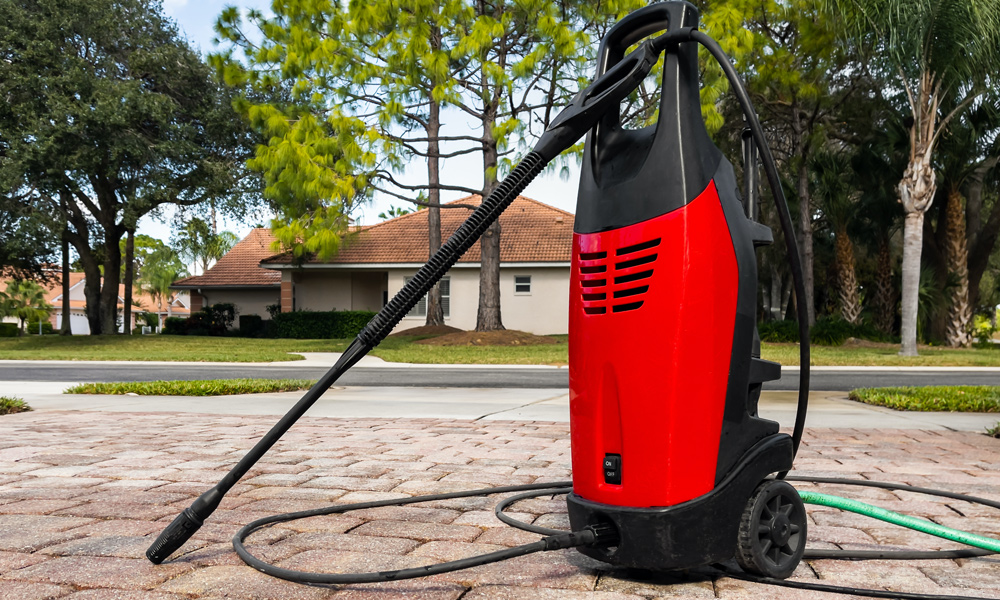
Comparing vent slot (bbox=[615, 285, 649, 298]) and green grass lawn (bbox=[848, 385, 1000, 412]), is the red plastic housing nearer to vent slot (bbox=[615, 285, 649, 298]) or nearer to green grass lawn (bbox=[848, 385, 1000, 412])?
vent slot (bbox=[615, 285, 649, 298])

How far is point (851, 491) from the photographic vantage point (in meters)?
3.54

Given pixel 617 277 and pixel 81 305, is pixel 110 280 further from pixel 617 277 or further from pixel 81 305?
pixel 81 305

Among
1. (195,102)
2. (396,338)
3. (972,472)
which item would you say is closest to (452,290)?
(396,338)

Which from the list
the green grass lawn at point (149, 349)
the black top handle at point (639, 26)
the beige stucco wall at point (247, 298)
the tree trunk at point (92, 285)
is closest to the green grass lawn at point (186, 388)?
the green grass lawn at point (149, 349)

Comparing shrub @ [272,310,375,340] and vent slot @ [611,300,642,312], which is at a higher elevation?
vent slot @ [611,300,642,312]

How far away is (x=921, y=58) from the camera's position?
16.0 m

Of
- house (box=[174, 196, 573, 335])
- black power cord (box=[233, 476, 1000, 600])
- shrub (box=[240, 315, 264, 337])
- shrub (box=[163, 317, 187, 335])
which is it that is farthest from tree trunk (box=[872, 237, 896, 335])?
shrub (box=[163, 317, 187, 335])

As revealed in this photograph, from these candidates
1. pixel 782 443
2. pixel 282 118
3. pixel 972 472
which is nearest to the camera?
pixel 782 443

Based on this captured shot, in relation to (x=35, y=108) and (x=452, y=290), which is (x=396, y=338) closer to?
(x=452, y=290)

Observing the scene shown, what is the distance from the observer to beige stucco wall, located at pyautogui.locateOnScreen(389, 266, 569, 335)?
27625 mm

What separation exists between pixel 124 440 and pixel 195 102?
23880 mm

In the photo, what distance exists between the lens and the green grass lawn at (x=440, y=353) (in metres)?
15.2

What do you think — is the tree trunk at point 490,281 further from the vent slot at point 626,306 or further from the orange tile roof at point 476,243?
the vent slot at point 626,306

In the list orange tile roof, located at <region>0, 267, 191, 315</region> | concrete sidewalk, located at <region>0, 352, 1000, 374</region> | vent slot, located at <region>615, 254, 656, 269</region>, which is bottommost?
concrete sidewalk, located at <region>0, 352, 1000, 374</region>
